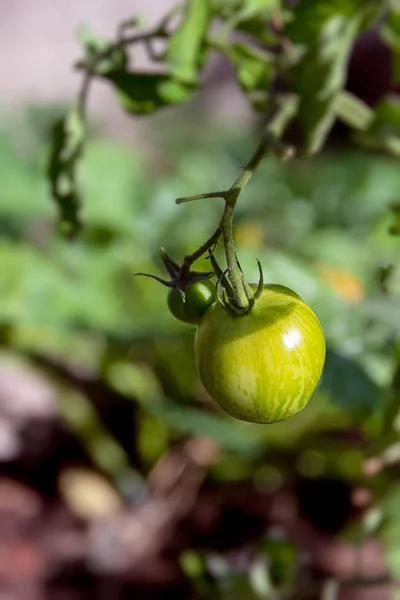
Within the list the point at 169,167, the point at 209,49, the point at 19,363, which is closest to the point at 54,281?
the point at 19,363

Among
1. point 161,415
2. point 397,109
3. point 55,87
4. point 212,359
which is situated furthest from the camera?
point 55,87

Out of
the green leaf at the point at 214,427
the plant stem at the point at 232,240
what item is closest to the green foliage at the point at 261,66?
the plant stem at the point at 232,240

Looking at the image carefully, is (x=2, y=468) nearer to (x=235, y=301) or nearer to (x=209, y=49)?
(x=209, y=49)

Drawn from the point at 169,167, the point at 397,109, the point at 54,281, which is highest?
the point at 397,109

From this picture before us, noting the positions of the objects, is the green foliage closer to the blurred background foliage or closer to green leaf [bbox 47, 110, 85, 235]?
green leaf [bbox 47, 110, 85, 235]

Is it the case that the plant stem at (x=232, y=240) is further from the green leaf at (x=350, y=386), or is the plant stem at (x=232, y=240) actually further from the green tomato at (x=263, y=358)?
the green leaf at (x=350, y=386)

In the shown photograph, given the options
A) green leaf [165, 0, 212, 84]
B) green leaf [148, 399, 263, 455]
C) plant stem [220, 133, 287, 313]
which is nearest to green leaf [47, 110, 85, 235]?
green leaf [165, 0, 212, 84]

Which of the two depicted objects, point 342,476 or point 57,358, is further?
point 57,358
